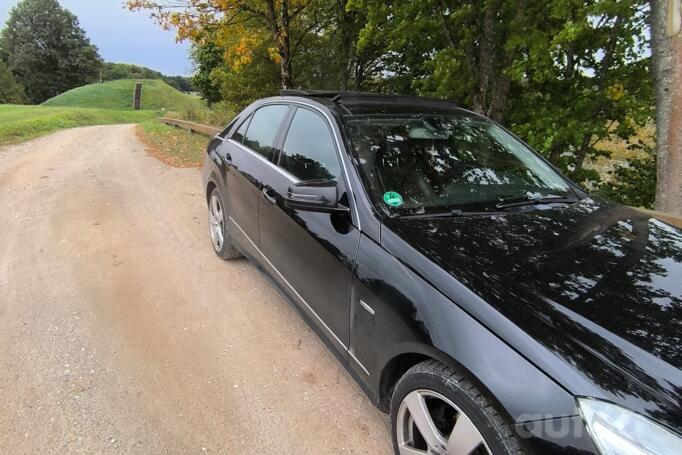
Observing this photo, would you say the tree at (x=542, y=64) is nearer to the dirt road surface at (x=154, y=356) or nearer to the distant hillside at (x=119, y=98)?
the dirt road surface at (x=154, y=356)

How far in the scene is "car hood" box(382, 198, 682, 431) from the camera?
1.40 metres

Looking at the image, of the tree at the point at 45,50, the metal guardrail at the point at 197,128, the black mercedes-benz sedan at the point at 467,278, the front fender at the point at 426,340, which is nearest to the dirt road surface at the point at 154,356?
the black mercedes-benz sedan at the point at 467,278

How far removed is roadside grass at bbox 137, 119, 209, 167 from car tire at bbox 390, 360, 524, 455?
883 cm

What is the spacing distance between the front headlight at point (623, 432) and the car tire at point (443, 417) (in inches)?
10.1

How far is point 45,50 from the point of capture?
229ft

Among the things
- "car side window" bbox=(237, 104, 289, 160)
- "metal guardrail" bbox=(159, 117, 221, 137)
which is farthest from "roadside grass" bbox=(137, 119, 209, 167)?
"car side window" bbox=(237, 104, 289, 160)

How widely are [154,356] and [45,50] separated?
85.1 metres

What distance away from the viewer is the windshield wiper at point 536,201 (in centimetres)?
255

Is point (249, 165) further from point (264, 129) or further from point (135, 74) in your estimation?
point (135, 74)

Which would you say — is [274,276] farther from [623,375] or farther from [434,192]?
[623,375]

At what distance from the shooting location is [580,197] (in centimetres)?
287

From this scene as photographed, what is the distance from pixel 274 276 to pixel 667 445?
249cm

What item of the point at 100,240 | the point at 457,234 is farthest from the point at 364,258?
the point at 100,240

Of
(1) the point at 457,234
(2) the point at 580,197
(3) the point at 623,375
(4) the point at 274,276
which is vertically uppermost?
(2) the point at 580,197
